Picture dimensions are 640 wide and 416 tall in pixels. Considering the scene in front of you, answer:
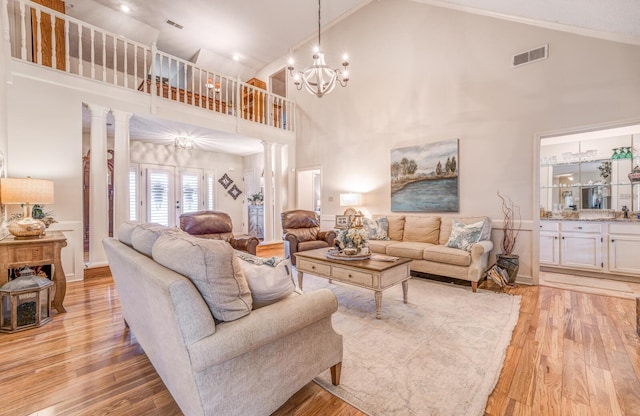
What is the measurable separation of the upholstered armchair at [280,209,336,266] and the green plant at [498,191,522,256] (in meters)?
2.61

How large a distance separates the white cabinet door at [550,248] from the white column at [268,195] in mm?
5300

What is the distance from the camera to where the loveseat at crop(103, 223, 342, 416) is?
3.66 feet

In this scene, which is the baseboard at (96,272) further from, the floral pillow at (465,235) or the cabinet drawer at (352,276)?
the floral pillow at (465,235)

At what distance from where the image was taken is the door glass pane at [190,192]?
7.74 m

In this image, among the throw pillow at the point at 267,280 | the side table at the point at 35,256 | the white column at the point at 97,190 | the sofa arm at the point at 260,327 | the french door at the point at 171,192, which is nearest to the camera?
the sofa arm at the point at 260,327

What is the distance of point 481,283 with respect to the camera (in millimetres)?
3930

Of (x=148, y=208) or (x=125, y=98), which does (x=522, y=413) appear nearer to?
(x=125, y=98)

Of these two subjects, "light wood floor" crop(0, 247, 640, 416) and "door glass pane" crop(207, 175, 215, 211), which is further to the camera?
"door glass pane" crop(207, 175, 215, 211)

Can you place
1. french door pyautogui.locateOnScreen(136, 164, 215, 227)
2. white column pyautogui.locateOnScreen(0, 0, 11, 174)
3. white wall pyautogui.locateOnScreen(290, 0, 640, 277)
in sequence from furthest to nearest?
french door pyautogui.locateOnScreen(136, 164, 215, 227)
white wall pyautogui.locateOnScreen(290, 0, 640, 277)
white column pyautogui.locateOnScreen(0, 0, 11, 174)

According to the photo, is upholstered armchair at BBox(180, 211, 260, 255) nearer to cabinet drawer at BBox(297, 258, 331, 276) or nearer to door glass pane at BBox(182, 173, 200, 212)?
cabinet drawer at BBox(297, 258, 331, 276)

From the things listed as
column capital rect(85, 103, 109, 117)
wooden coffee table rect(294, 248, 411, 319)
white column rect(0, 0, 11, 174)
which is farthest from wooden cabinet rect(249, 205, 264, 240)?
white column rect(0, 0, 11, 174)

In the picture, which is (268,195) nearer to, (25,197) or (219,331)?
(25,197)

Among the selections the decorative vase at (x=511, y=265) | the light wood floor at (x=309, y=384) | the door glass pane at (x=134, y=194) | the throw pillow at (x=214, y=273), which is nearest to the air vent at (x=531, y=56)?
the decorative vase at (x=511, y=265)

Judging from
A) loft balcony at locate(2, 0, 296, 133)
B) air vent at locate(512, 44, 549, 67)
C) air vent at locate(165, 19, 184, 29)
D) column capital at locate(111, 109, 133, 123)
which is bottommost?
column capital at locate(111, 109, 133, 123)
